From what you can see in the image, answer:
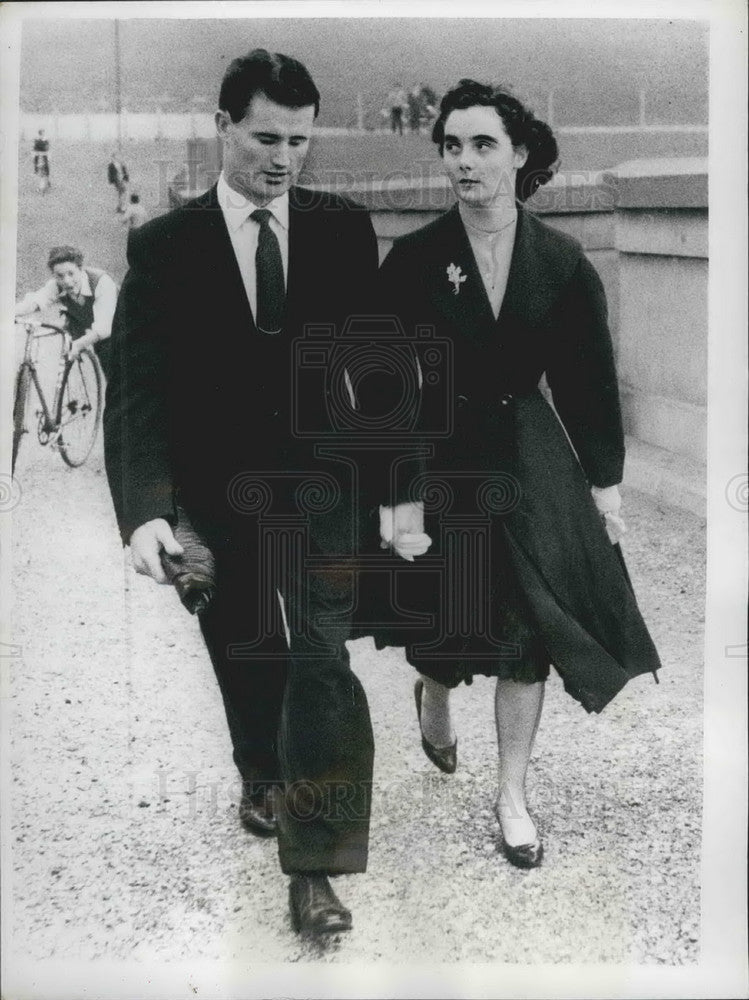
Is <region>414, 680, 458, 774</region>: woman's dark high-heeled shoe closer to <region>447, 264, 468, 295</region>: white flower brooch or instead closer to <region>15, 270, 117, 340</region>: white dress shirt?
<region>447, 264, 468, 295</region>: white flower brooch

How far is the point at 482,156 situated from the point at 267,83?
651 millimetres

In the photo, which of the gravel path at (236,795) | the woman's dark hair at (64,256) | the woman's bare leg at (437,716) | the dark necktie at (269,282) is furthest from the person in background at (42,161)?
the woman's bare leg at (437,716)

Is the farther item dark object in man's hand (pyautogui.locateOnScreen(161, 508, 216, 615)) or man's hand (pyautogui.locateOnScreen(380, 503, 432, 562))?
man's hand (pyautogui.locateOnScreen(380, 503, 432, 562))

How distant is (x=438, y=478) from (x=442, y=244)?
2.22ft

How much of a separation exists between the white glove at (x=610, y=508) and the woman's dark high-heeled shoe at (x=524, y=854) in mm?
931

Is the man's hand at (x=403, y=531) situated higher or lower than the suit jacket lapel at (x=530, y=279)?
lower

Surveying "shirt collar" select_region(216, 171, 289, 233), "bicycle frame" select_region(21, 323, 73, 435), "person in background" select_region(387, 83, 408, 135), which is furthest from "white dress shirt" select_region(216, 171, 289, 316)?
"bicycle frame" select_region(21, 323, 73, 435)

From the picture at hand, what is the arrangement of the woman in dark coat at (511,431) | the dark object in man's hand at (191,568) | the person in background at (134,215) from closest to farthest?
the dark object in man's hand at (191,568)
the woman in dark coat at (511,431)
the person in background at (134,215)

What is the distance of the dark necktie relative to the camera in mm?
2750

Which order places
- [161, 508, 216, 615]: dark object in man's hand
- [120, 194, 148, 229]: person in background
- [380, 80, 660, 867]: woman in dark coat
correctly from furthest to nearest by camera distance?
[120, 194, 148, 229]: person in background, [380, 80, 660, 867]: woman in dark coat, [161, 508, 216, 615]: dark object in man's hand

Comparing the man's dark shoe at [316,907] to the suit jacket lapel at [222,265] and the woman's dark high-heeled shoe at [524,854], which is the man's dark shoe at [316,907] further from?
the suit jacket lapel at [222,265]

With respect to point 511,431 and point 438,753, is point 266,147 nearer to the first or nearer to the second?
point 511,431

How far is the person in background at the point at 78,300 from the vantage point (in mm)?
2914

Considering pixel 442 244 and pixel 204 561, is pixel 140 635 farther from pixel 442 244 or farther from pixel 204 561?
pixel 442 244
